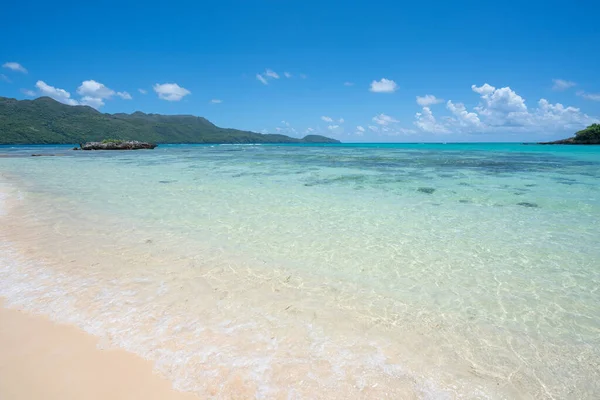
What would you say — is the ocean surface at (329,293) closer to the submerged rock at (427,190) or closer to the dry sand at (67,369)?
the dry sand at (67,369)

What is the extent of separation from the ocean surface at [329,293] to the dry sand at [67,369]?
6.8 inches

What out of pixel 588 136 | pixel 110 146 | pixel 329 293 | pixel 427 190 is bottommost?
pixel 329 293

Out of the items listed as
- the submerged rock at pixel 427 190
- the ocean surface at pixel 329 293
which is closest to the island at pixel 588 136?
the submerged rock at pixel 427 190

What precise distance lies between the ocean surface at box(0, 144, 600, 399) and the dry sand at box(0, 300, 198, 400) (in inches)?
6.8

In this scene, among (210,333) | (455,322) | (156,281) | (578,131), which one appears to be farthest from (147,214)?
(578,131)

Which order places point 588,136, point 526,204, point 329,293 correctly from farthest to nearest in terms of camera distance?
Answer: point 588,136 → point 526,204 → point 329,293

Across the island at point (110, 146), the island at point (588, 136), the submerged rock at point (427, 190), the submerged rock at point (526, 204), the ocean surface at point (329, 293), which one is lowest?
the ocean surface at point (329, 293)

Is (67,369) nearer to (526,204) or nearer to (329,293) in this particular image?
(329,293)

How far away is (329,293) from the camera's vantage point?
508cm

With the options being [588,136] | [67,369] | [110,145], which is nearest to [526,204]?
[67,369]

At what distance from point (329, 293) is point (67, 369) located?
11.2 feet

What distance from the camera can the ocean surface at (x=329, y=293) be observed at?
3.29 m

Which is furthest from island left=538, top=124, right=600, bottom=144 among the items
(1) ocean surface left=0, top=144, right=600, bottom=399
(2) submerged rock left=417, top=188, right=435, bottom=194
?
(1) ocean surface left=0, top=144, right=600, bottom=399

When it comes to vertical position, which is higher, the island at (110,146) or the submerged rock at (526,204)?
the island at (110,146)
